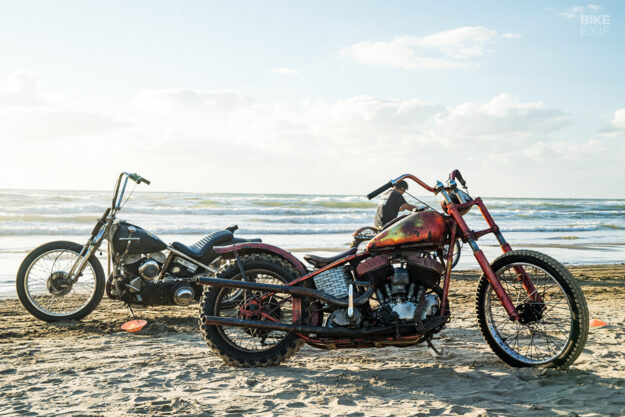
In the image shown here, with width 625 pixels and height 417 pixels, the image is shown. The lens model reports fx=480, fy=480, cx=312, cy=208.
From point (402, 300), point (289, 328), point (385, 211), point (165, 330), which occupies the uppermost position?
point (385, 211)

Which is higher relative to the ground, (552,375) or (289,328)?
(289,328)

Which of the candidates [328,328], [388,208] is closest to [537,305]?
[328,328]

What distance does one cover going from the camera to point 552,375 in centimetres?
357

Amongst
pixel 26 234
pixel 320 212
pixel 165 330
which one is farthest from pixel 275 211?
pixel 165 330

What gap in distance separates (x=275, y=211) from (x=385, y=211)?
Result: 72.1 feet

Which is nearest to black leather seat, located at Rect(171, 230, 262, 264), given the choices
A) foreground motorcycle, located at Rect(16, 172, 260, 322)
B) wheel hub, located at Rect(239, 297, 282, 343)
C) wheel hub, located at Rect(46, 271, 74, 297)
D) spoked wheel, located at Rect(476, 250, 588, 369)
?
foreground motorcycle, located at Rect(16, 172, 260, 322)

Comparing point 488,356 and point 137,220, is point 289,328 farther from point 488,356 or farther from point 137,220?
point 137,220

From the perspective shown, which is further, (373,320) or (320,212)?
(320,212)

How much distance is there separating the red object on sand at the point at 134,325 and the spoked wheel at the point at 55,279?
1.96 ft

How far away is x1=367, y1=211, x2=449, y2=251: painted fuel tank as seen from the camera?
3.75 metres

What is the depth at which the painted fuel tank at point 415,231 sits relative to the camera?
12.3ft

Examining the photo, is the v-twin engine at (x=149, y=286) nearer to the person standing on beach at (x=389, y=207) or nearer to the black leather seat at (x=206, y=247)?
the black leather seat at (x=206, y=247)

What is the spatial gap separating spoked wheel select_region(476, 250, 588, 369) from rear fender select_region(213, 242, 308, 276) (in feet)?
4.96

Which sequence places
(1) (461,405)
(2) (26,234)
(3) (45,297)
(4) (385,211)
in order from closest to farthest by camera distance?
1. (1) (461,405)
2. (3) (45,297)
3. (4) (385,211)
4. (2) (26,234)
